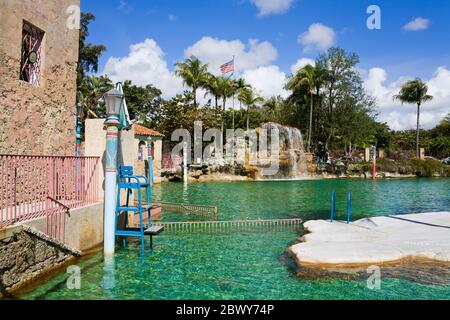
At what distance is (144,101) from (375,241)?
156ft

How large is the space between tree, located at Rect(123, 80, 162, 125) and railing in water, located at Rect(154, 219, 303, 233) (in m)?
38.8

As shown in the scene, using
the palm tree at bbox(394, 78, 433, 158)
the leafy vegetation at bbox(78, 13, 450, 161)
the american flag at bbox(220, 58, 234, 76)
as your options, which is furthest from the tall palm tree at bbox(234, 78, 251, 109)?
the palm tree at bbox(394, 78, 433, 158)

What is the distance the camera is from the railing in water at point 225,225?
12.3 m

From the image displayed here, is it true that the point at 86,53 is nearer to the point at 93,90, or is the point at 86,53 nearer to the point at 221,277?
the point at 93,90

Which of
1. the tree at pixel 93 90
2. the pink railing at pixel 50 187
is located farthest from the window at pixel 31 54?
the tree at pixel 93 90

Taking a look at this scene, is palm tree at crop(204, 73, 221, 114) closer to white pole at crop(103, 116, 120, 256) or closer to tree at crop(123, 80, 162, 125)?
tree at crop(123, 80, 162, 125)

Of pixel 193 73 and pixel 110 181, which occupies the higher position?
pixel 193 73

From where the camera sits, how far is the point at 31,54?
8.98 m

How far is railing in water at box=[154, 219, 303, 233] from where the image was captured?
40.4 feet

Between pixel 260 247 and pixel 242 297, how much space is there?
3843mm

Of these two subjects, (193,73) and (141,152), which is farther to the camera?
(193,73)

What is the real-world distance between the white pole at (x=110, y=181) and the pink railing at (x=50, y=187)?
30.3 inches

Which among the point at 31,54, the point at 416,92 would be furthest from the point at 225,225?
the point at 416,92

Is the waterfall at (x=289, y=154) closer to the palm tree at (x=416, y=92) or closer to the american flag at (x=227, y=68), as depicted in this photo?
the american flag at (x=227, y=68)
